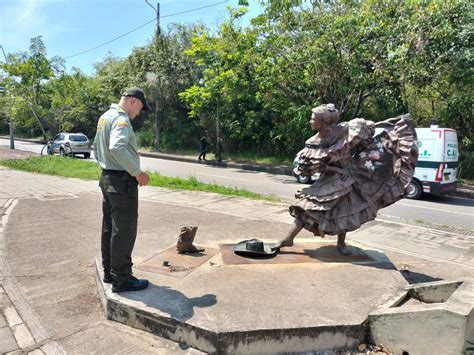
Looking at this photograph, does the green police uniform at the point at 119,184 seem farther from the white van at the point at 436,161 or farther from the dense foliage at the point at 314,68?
the dense foliage at the point at 314,68

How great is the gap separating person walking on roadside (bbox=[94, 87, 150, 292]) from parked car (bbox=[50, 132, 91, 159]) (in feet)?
62.0

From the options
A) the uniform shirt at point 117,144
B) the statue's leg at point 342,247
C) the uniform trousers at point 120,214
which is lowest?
the statue's leg at point 342,247

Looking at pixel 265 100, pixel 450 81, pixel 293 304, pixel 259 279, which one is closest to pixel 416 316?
pixel 293 304

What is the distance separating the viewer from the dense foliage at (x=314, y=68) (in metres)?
12.8

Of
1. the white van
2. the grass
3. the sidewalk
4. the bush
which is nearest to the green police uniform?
the sidewalk

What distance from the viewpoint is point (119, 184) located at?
344 cm

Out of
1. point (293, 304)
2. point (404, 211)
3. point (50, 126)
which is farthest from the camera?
point (50, 126)

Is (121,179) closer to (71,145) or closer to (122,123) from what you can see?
(122,123)

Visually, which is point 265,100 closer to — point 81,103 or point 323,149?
point 323,149

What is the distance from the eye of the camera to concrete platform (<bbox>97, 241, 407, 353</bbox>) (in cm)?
302

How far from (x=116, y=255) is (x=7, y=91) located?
25.9 meters

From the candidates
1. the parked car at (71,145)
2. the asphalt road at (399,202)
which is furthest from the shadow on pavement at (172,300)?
the parked car at (71,145)

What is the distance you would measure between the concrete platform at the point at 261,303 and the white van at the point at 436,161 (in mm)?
7087

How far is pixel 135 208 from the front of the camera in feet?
11.6
